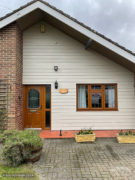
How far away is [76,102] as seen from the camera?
6.03 metres

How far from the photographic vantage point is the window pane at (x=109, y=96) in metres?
6.13

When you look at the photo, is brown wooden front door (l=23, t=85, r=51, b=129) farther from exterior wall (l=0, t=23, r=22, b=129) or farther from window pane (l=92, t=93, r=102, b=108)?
window pane (l=92, t=93, r=102, b=108)

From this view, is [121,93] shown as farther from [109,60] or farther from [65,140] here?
[65,140]

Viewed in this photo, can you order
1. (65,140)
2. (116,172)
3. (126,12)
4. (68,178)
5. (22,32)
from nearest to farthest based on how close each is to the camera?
(68,178), (116,172), (65,140), (22,32), (126,12)

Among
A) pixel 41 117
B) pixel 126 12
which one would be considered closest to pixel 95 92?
pixel 41 117

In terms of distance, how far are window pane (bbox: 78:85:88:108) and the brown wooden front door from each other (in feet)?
4.65

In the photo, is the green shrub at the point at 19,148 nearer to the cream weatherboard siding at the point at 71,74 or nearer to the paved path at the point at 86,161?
the paved path at the point at 86,161

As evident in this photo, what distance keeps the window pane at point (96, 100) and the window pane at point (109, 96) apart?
0.95ft

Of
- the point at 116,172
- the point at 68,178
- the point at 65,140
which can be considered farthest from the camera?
the point at 65,140

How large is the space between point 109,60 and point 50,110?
3.59 metres

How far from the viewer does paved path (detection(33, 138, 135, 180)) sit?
2.81 m

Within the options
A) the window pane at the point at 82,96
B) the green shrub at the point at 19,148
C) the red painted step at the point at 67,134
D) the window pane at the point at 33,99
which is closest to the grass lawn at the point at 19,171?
the green shrub at the point at 19,148

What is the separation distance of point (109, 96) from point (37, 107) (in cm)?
343

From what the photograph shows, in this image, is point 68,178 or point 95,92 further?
point 95,92
